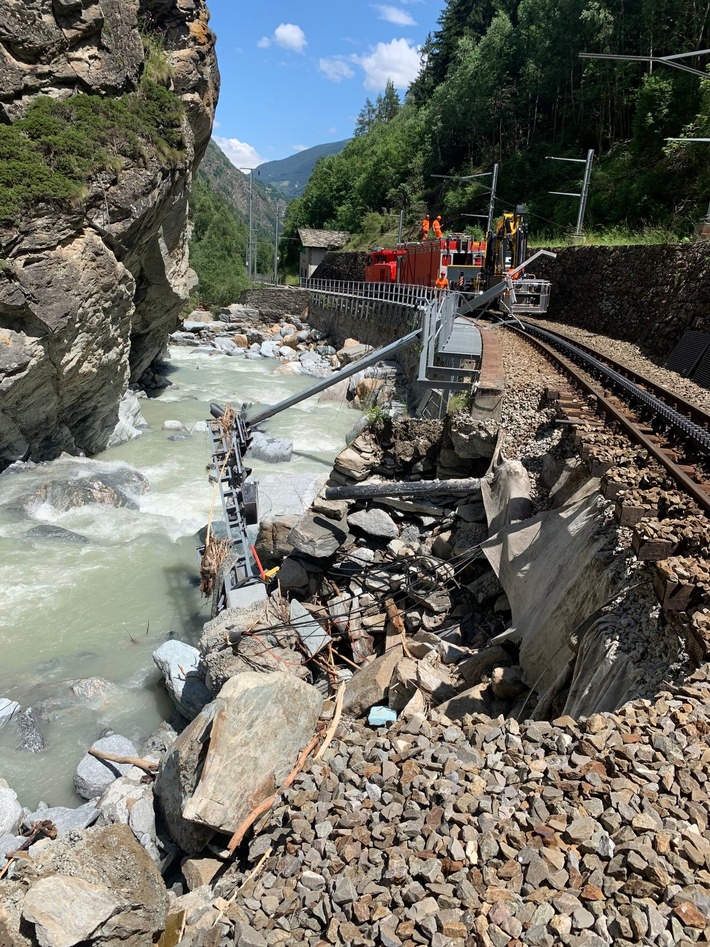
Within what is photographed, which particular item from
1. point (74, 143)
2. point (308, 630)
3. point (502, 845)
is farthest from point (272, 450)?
point (502, 845)

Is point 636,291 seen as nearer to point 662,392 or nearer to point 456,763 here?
point 662,392

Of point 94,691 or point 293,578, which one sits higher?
point 293,578

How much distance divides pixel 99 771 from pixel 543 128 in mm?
52415

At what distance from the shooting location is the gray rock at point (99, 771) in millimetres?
6504

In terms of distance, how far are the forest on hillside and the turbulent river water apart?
17.5 meters

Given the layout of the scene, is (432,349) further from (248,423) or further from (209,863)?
(209,863)

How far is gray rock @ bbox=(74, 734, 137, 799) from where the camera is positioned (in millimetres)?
6504

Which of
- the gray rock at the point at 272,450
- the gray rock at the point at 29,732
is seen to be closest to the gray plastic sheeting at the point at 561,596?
the gray rock at the point at 29,732

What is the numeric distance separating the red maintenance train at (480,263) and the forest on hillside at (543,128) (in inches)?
196

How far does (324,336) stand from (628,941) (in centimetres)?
3842

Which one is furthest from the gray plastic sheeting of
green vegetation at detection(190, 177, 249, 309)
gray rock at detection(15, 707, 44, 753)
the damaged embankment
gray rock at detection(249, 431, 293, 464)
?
green vegetation at detection(190, 177, 249, 309)

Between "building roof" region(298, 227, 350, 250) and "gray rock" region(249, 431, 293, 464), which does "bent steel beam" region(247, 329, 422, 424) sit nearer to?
"gray rock" region(249, 431, 293, 464)

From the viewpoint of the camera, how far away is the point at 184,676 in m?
7.61

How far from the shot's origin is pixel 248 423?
14219 mm
